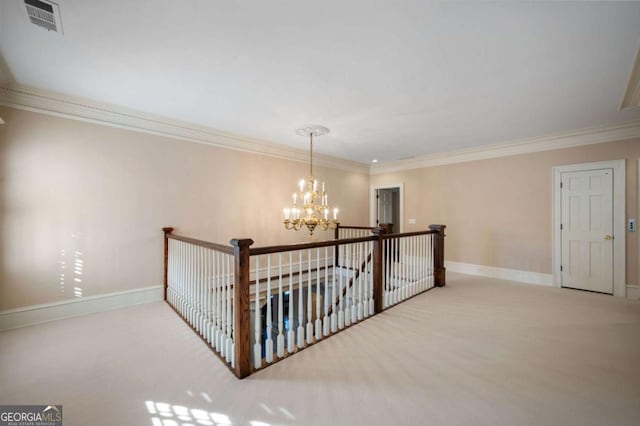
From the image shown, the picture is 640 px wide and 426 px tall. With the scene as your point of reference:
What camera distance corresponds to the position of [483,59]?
7.57 ft

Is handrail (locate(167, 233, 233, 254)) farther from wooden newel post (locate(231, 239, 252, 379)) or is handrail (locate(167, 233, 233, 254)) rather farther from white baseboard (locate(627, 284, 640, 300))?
white baseboard (locate(627, 284, 640, 300))

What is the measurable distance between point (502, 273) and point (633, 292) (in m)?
1.64

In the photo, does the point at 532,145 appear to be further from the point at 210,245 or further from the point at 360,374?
the point at 210,245

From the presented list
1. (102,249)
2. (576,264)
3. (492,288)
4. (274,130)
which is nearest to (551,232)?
(576,264)

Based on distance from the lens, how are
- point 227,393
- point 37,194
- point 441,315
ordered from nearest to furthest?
point 227,393
point 37,194
point 441,315

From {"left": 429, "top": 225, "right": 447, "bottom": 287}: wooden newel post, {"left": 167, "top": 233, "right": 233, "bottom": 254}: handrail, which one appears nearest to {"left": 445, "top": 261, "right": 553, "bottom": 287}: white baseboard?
{"left": 429, "top": 225, "right": 447, "bottom": 287}: wooden newel post

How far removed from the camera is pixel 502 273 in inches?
198

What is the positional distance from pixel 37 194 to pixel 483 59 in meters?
4.90

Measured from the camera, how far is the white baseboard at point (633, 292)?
385cm

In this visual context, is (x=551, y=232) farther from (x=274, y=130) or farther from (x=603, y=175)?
(x=274, y=130)

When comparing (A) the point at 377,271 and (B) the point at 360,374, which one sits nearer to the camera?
(B) the point at 360,374

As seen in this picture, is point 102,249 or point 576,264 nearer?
point 102,249

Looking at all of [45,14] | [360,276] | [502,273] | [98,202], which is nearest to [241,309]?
[360,276]

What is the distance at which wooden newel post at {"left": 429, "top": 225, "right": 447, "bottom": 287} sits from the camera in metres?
4.54
